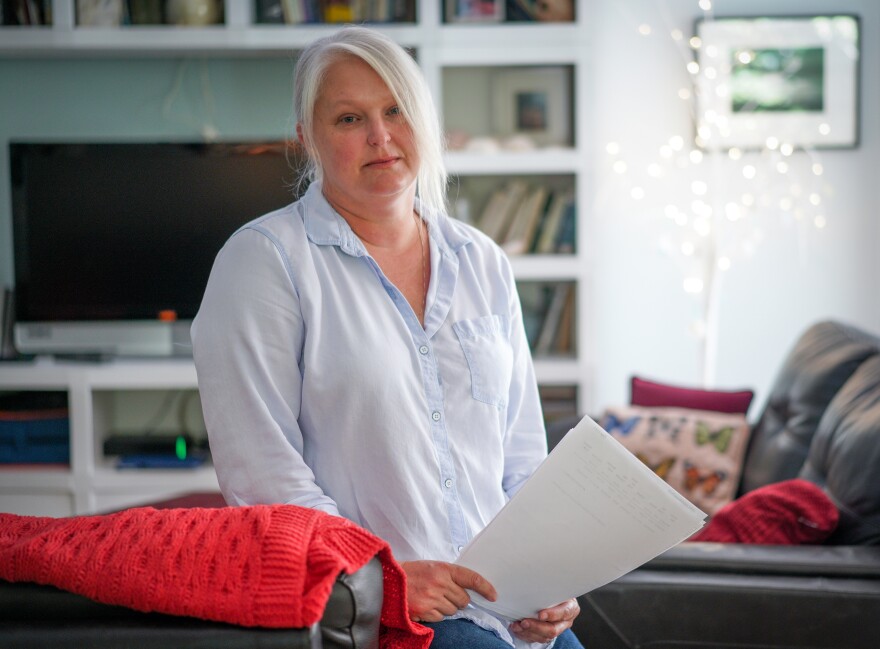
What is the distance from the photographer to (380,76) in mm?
1320

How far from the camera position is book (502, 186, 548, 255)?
3486 mm

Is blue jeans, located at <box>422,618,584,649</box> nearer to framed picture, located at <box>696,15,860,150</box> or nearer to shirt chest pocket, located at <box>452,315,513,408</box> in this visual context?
shirt chest pocket, located at <box>452,315,513,408</box>

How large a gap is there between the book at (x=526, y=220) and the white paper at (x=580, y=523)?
7.67 feet

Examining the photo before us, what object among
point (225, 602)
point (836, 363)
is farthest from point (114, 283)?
point (225, 602)

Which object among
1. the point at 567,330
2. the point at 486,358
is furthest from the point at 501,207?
the point at 486,358

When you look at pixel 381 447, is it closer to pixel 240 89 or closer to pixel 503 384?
pixel 503 384

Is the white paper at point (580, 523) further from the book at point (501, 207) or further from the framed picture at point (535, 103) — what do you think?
the framed picture at point (535, 103)

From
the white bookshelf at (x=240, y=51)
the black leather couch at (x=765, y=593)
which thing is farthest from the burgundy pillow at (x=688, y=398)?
the black leather couch at (x=765, y=593)

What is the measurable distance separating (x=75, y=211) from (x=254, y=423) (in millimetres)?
2592

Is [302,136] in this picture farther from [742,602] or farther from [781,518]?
[781,518]

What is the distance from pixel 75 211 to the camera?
3537 mm

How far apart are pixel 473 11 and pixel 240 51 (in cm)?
80

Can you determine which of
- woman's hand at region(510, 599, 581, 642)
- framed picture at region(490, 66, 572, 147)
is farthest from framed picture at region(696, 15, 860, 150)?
woman's hand at region(510, 599, 581, 642)

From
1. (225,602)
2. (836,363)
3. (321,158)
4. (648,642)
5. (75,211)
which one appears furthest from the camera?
(75,211)
